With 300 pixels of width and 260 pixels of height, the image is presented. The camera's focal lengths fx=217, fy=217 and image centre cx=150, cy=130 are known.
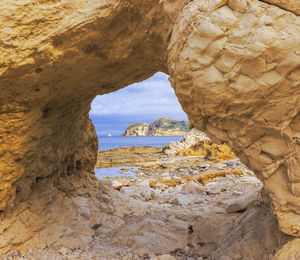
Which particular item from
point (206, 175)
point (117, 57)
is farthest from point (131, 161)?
point (117, 57)

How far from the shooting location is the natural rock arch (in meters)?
1.93

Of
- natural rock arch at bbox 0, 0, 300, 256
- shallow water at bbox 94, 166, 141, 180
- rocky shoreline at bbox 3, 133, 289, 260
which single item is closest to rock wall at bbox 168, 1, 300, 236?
natural rock arch at bbox 0, 0, 300, 256

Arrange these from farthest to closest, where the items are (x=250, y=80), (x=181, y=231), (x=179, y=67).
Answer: (x=181, y=231), (x=179, y=67), (x=250, y=80)

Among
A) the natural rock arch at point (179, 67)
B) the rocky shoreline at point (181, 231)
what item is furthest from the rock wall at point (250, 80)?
the rocky shoreline at point (181, 231)

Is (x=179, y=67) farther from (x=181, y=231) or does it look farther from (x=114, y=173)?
(x=114, y=173)

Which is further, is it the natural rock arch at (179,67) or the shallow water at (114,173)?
the shallow water at (114,173)

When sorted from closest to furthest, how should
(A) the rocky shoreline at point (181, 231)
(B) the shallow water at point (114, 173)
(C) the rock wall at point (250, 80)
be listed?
1. (C) the rock wall at point (250, 80)
2. (A) the rocky shoreline at point (181, 231)
3. (B) the shallow water at point (114, 173)

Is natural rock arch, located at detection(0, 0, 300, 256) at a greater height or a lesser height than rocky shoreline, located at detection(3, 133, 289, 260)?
greater

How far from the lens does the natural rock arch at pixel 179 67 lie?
1.93 m

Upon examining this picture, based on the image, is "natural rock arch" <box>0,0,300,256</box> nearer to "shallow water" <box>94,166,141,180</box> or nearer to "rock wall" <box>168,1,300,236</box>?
"rock wall" <box>168,1,300,236</box>

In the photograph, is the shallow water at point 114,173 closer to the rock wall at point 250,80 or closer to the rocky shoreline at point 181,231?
the rocky shoreline at point 181,231

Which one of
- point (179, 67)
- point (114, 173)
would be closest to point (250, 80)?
point (179, 67)

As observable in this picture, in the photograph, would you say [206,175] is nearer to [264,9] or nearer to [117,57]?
[117,57]

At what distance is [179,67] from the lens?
2291 millimetres
